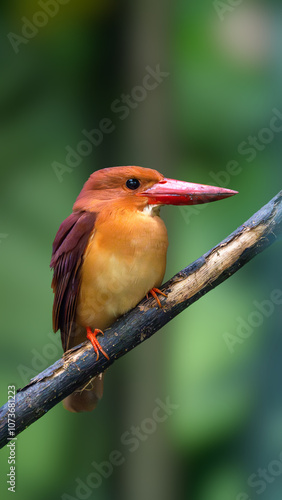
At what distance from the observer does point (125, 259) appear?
87 cm

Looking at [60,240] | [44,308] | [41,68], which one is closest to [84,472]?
[44,308]

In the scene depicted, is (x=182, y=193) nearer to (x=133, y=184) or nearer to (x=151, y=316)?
(x=133, y=184)

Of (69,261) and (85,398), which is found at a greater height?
(69,261)

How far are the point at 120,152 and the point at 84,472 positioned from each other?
81 cm

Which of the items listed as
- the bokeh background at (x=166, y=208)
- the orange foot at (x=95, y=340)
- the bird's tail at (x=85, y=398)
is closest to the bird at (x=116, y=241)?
the orange foot at (x=95, y=340)

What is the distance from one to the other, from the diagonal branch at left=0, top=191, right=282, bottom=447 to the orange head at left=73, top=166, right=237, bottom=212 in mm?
106

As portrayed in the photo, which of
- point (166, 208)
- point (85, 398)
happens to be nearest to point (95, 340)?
point (85, 398)

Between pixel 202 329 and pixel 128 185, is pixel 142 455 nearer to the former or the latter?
pixel 202 329

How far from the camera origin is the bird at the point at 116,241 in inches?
34.3

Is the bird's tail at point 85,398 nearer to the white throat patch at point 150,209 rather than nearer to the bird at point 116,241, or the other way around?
the bird at point 116,241

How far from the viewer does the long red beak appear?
818 mm

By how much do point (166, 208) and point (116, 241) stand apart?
1.51 ft

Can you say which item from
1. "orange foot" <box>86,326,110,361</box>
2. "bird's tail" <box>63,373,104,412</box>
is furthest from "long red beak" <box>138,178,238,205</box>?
"bird's tail" <box>63,373,104,412</box>

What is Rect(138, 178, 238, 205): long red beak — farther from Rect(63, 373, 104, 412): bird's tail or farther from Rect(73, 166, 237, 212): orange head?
Rect(63, 373, 104, 412): bird's tail
